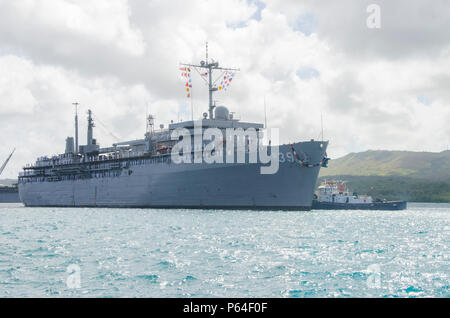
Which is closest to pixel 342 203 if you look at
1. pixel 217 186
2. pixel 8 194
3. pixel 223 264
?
pixel 217 186

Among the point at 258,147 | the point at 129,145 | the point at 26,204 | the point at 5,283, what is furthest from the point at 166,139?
the point at 5,283

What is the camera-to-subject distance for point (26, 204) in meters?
76.3

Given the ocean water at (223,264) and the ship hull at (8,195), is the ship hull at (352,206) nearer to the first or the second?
the ocean water at (223,264)

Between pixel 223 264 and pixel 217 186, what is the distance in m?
29.2

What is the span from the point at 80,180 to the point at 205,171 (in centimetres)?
2834

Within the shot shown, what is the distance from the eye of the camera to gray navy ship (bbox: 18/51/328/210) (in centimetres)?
4228

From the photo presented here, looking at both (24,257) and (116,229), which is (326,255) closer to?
(24,257)

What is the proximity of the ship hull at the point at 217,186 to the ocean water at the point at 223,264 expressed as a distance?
16758 millimetres

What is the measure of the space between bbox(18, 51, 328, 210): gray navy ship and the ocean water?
16.8 m

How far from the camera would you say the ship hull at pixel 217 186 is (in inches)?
1660

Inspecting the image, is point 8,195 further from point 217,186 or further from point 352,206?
point 217,186

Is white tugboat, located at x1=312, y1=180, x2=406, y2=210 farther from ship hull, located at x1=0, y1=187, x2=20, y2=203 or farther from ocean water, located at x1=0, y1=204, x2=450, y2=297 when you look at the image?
ship hull, located at x1=0, y1=187, x2=20, y2=203

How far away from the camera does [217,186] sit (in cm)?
4478

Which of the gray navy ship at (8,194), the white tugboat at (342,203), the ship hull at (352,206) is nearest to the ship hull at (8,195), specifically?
the gray navy ship at (8,194)
